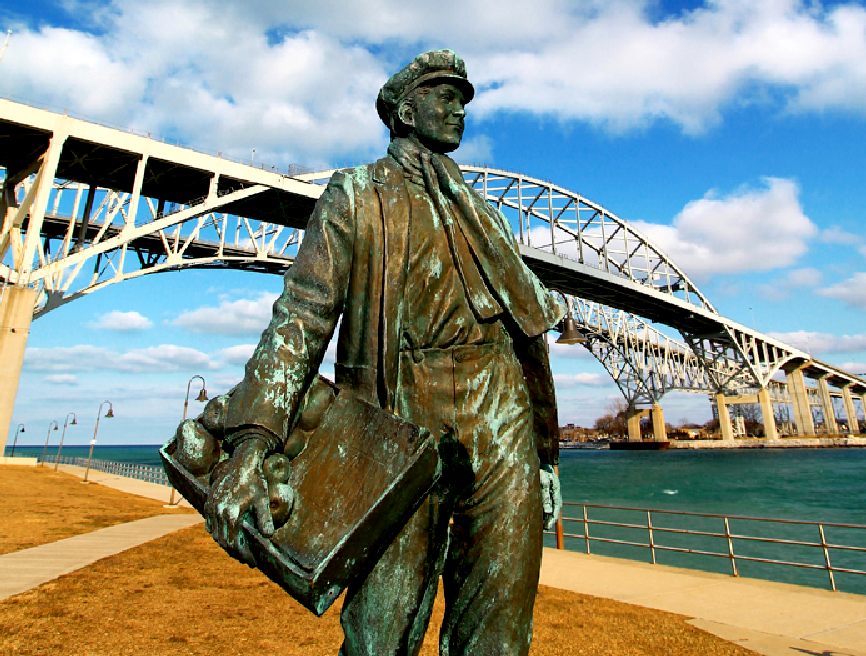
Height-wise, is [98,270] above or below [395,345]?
above

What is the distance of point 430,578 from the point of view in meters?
1.78

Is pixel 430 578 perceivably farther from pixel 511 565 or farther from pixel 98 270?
pixel 98 270

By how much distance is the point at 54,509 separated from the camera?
1376 centimetres

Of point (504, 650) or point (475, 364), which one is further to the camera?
point (475, 364)

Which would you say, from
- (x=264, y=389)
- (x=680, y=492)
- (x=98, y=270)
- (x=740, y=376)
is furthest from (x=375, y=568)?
(x=740, y=376)

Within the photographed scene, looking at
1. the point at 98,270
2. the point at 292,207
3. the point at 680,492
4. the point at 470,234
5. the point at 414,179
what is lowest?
the point at 680,492

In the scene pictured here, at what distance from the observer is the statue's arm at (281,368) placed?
1360mm

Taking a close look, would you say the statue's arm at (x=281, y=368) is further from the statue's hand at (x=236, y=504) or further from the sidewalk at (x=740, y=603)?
the sidewalk at (x=740, y=603)

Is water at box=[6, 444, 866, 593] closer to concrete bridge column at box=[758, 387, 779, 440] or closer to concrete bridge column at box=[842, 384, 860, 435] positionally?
concrete bridge column at box=[758, 387, 779, 440]

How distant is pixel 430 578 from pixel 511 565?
9.7 inches

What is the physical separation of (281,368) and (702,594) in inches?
298

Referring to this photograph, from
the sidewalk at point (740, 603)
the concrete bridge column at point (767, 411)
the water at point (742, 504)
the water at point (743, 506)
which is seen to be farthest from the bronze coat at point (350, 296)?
the concrete bridge column at point (767, 411)

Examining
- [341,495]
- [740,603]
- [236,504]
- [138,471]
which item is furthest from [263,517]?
[138,471]

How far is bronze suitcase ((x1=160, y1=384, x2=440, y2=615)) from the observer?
1351mm
